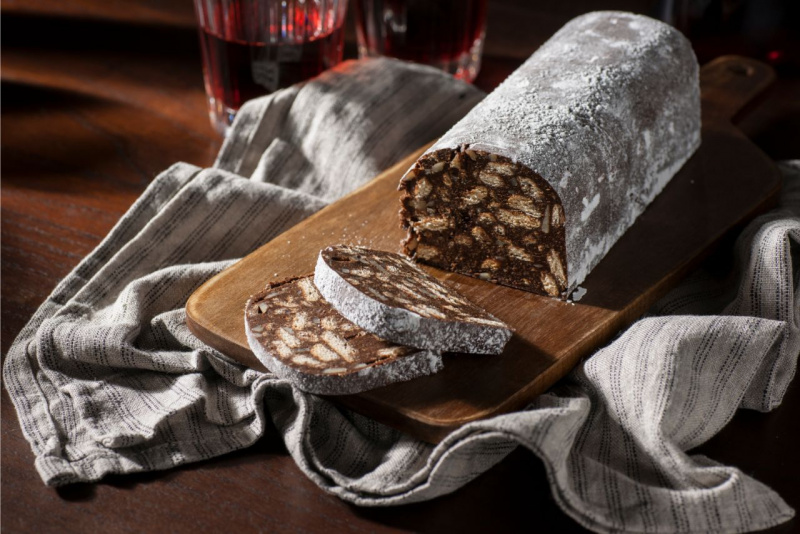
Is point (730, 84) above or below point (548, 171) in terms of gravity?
below

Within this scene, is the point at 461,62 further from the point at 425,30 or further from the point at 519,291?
the point at 519,291

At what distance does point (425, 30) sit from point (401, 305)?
1.41 metres

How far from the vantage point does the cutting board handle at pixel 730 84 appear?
9.07ft

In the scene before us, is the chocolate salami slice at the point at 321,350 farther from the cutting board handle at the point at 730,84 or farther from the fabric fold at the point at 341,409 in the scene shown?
the cutting board handle at the point at 730,84

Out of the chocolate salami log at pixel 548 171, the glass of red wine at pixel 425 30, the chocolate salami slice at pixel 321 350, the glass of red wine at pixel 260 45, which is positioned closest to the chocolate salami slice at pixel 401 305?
the chocolate salami slice at pixel 321 350

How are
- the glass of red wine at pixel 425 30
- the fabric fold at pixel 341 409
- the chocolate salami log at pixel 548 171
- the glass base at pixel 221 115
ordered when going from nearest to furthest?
1. the fabric fold at pixel 341 409
2. the chocolate salami log at pixel 548 171
3. the glass base at pixel 221 115
4. the glass of red wine at pixel 425 30

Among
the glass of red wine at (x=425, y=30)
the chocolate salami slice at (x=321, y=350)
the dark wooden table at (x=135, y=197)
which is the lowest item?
the dark wooden table at (x=135, y=197)

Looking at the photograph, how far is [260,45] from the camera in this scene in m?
2.58

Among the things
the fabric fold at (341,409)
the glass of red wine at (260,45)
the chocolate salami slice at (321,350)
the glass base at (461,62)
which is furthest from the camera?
the glass base at (461,62)

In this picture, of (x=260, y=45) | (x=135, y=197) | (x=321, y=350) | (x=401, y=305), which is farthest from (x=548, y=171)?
(x=135, y=197)

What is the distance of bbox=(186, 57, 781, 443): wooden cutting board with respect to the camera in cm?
172

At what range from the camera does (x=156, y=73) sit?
308 centimetres

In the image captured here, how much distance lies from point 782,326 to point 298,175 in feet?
4.28

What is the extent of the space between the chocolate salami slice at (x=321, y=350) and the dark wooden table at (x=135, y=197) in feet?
0.51
